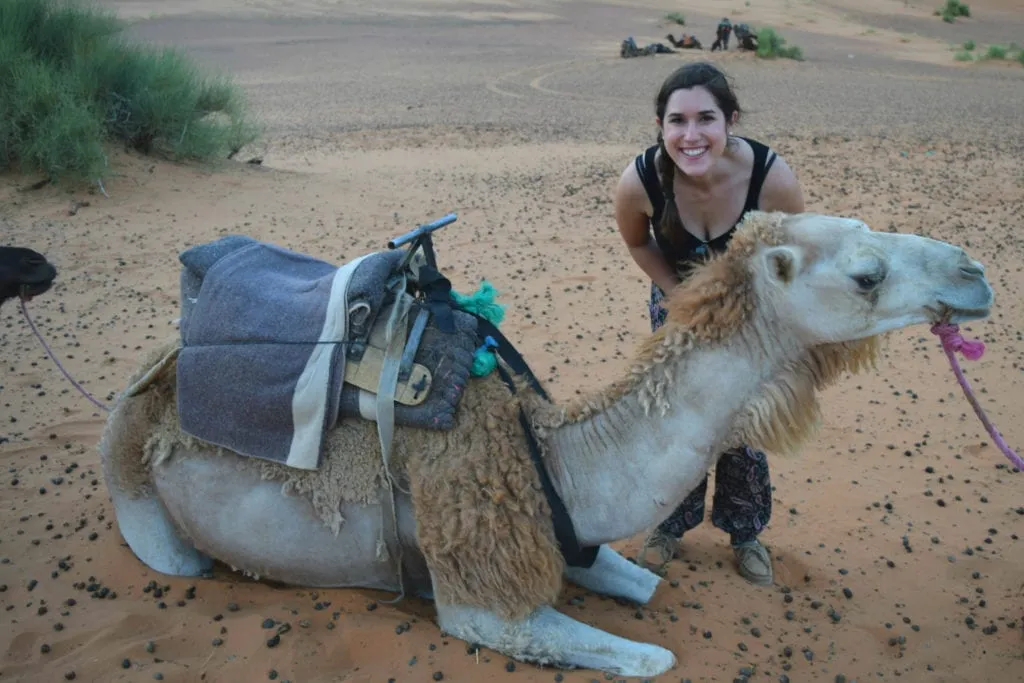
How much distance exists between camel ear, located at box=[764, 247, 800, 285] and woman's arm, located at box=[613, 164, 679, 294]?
973mm

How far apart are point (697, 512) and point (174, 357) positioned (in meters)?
2.29

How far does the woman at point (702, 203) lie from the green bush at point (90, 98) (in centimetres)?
766

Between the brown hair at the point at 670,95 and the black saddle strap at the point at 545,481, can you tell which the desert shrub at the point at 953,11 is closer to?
the brown hair at the point at 670,95

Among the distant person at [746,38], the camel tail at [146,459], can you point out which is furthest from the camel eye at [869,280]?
Answer: the distant person at [746,38]

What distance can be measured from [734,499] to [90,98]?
365 inches

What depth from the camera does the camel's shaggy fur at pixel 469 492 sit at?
307cm

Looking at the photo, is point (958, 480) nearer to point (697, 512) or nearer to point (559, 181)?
point (697, 512)

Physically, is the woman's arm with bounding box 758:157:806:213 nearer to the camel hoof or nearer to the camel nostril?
the camel nostril

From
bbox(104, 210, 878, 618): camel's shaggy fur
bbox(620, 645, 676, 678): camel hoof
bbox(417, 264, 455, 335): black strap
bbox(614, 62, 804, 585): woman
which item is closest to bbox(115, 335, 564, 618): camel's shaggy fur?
bbox(104, 210, 878, 618): camel's shaggy fur

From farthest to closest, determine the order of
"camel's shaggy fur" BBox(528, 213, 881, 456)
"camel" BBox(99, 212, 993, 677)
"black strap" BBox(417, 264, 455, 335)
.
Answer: "black strap" BBox(417, 264, 455, 335) < "camel's shaggy fur" BBox(528, 213, 881, 456) < "camel" BBox(99, 212, 993, 677)

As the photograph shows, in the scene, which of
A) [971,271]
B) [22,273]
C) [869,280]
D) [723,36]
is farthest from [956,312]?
[723,36]

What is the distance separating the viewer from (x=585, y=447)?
3184mm

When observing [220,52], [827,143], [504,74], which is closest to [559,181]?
[827,143]

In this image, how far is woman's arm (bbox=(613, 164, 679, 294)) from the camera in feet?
12.7
